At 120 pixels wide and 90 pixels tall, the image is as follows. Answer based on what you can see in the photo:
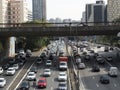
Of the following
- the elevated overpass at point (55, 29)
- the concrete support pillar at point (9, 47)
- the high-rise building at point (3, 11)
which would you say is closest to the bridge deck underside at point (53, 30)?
the elevated overpass at point (55, 29)

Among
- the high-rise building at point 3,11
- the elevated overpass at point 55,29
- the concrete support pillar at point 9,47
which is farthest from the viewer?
the high-rise building at point 3,11

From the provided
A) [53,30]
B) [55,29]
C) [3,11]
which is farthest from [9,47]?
[3,11]

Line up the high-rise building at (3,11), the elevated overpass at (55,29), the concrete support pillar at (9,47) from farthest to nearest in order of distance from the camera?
the high-rise building at (3,11)
the concrete support pillar at (9,47)
the elevated overpass at (55,29)

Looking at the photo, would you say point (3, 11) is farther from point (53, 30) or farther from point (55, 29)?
point (55, 29)

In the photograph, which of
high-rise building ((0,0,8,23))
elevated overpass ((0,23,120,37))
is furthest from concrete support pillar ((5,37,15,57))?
high-rise building ((0,0,8,23))

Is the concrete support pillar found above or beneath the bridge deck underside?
beneath

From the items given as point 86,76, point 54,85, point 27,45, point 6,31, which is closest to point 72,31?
point 6,31

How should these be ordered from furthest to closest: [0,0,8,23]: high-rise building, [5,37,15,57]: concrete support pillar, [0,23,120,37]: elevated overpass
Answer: [0,0,8,23]: high-rise building < [5,37,15,57]: concrete support pillar < [0,23,120,37]: elevated overpass

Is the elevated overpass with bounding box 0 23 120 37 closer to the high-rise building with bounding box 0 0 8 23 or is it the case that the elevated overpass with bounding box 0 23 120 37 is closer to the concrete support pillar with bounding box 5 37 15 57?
the concrete support pillar with bounding box 5 37 15 57

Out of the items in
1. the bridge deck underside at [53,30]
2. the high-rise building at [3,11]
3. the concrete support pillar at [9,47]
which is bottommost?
the concrete support pillar at [9,47]

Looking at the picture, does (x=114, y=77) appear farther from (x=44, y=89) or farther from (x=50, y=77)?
(x=44, y=89)

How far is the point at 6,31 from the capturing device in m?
92.9

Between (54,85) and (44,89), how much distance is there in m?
3.47

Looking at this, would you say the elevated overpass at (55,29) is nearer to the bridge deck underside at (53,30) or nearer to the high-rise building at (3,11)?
the bridge deck underside at (53,30)
